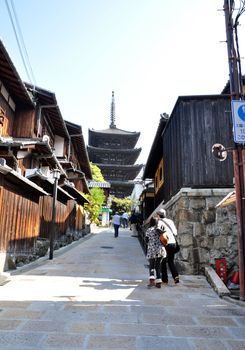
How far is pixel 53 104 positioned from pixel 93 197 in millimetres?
17586

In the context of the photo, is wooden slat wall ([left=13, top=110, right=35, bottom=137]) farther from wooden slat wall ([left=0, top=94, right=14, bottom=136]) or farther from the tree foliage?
the tree foliage

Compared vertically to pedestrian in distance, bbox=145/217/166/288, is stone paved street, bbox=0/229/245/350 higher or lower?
lower

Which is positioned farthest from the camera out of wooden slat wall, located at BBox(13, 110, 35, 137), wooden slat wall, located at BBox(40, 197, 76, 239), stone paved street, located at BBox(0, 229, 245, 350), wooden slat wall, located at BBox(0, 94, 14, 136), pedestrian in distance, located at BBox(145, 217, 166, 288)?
wooden slat wall, located at BBox(13, 110, 35, 137)

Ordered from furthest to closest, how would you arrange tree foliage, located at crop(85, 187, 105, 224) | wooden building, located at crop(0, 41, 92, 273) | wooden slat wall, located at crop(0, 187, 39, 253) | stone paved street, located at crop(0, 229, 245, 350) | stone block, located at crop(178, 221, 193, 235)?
tree foliage, located at crop(85, 187, 105, 224), wooden building, located at crop(0, 41, 92, 273), stone block, located at crop(178, 221, 193, 235), wooden slat wall, located at crop(0, 187, 39, 253), stone paved street, located at crop(0, 229, 245, 350)

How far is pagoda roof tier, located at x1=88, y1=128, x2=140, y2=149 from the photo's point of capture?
53.8 metres

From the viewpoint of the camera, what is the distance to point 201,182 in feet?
31.4

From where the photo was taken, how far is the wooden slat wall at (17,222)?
8977mm

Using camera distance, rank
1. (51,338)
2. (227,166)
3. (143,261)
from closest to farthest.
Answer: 1. (51,338)
2. (227,166)
3. (143,261)

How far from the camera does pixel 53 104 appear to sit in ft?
53.4

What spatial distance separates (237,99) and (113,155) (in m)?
48.2

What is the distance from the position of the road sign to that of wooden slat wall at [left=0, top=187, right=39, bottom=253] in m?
6.37

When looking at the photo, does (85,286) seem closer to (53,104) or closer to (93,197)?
(53,104)

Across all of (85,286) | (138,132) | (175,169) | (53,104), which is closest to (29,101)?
(53,104)

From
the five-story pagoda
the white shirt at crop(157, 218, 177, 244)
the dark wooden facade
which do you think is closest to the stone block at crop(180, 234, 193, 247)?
the white shirt at crop(157, 218, 177, 244)
